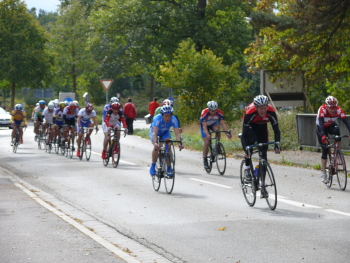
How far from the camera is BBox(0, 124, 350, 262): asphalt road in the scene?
7195 mm

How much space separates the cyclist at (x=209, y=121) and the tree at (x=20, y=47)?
48.5m

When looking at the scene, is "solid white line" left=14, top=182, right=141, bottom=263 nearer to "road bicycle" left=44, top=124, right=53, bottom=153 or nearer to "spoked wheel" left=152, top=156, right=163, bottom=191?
"spoked wheel" left=152, top=156, right=163, bottom=191

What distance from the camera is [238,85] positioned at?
102ft

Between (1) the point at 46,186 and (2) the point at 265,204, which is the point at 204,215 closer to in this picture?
(2) the point at 265,204

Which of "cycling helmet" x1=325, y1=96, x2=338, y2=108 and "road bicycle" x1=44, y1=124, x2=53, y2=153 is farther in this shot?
"road bicycle" x1=44, y1=124, x2=53, y2=153

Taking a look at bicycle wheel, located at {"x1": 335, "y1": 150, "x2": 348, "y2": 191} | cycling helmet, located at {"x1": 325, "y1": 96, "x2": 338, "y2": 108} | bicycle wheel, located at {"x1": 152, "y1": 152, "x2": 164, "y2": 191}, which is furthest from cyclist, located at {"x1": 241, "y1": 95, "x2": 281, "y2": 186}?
bicycle wheel, located at {"x1": 335, "y1": 150, "x2": 348, "y2": 191}

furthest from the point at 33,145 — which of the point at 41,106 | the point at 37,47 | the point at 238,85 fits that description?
the point at 37,47

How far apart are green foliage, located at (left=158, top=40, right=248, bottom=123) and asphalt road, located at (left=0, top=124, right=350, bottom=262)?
12.3 metres

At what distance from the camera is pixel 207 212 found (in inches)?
394

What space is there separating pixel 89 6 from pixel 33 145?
5327 cm

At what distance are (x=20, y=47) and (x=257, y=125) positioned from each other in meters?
55.3

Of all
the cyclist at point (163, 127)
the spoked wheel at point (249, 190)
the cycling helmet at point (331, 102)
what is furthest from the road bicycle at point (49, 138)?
the spoked wheel at point (249, 190)

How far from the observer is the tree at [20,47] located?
2446 inches

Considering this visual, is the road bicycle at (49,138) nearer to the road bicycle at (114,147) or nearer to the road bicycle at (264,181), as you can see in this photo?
the road bicycle at (114,147)
